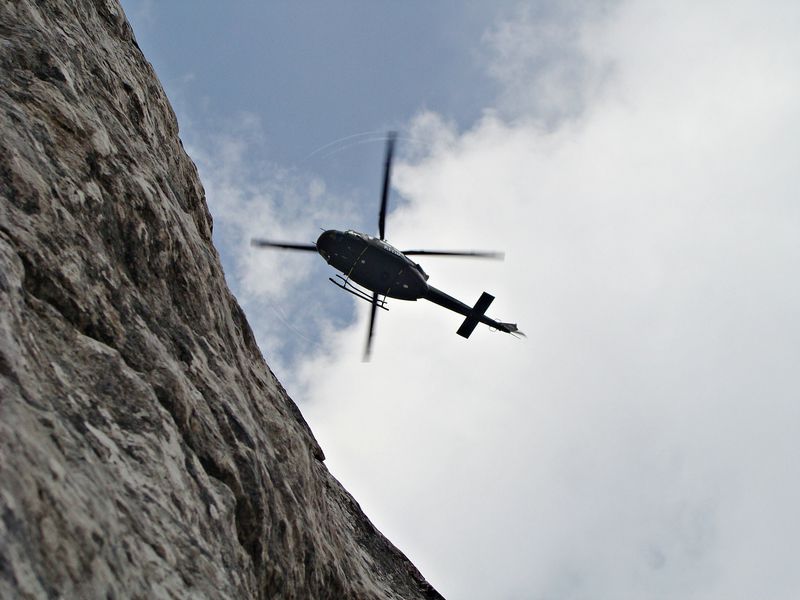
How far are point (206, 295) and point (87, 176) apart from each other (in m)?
3.09

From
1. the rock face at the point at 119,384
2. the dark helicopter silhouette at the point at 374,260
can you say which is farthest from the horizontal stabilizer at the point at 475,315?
the rock face at the point at 119,384

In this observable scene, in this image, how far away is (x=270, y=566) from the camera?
35.9 feet

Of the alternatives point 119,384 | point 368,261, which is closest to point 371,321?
point 368,261

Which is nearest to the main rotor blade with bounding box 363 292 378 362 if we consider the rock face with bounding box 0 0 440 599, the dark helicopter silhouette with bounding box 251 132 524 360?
the dark helicopter silhouette with bounding box 251 132 524 360

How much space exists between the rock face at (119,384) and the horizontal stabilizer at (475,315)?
16013 mm

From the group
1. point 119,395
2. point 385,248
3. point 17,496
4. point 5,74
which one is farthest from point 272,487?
point 385,248

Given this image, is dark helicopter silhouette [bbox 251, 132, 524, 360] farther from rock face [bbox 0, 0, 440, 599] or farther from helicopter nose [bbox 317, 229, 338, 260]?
rock face [bbox 0, 0, 440, 599]

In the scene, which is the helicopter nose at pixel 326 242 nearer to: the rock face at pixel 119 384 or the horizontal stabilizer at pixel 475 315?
the horizontal stabilizer at pixel 475 315

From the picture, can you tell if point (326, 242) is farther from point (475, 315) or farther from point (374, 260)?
point (475, 315)

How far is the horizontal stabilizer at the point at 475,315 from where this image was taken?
31.5 m

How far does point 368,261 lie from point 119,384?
61.0 feet

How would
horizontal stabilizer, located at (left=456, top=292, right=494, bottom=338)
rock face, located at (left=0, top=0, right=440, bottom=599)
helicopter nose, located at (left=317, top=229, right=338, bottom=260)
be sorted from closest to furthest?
rock face, located at (left=0, top=0, right=440, bottom=599), helicopter nose, located at (left=317, top=229, right=338, bottom=260), horizontal stabilizer, located at (left=456, top=292, right=494, bottom=338)

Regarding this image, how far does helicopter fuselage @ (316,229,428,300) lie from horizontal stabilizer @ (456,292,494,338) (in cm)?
432

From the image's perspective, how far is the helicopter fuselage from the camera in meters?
27.2
